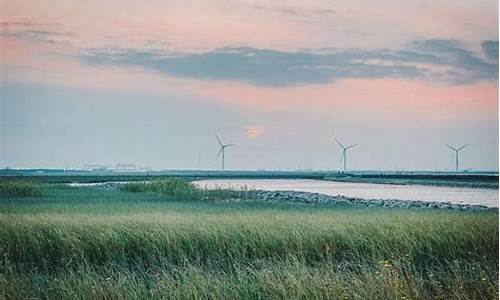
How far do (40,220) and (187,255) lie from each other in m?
1.89

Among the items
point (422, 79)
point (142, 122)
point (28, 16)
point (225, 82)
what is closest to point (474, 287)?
point (422, 79)

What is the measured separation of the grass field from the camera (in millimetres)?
4170

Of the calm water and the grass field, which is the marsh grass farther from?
the grass field

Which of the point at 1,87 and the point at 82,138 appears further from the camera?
the point at 82,138

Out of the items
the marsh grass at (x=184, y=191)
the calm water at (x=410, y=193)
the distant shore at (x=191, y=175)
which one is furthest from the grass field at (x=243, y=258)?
the marsh grass at (x=184, y=191)

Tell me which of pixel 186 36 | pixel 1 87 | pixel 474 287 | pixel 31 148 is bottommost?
pixel 474 287

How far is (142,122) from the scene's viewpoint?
5586 mm

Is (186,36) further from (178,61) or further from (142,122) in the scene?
(142,122)

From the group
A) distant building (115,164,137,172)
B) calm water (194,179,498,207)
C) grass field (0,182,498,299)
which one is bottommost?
grass field (0,182,498,299)

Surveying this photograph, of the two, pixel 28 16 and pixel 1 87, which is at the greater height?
pixel 28 16

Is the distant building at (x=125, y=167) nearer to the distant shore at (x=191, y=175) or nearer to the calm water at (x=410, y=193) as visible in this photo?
the distant shore at (x=191, y=175)

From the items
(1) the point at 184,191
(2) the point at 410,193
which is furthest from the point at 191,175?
(2) the point at 410,193

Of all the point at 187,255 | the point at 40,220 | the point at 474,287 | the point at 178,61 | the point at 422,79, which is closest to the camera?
the point at 474,287

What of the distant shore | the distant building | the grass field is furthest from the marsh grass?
the distant building
